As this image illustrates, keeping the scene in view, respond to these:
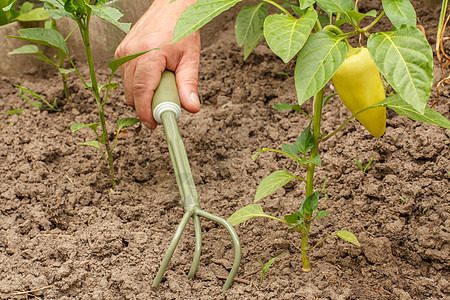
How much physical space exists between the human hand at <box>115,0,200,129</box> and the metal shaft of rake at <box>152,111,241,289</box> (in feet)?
0.38

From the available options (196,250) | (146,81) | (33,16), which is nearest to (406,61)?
(196,250)

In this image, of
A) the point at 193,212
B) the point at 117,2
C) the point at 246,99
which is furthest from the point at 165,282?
the point at 117,2

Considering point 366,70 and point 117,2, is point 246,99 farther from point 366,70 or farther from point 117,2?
point 366,70

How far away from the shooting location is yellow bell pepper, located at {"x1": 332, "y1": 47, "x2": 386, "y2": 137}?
1.09 meters

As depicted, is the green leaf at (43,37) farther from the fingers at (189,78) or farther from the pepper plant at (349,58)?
the pepper plant at (349,58)

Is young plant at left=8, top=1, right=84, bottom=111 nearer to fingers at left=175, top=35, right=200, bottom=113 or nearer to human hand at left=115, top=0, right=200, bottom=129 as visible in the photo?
human hand at left=115, top=0, right=200, bottom=129

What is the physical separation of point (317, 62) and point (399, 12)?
0.61 ft

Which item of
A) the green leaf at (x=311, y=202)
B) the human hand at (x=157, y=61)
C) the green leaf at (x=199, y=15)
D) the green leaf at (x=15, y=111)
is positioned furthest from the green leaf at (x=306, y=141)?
the green leaf at (x=15, y=111)

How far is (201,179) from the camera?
169 cm

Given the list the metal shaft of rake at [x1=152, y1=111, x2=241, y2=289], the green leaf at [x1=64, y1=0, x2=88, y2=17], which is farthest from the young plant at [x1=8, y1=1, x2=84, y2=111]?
the metal shaft of rake at [x1=152, y1=111, x2=241, y2=289]

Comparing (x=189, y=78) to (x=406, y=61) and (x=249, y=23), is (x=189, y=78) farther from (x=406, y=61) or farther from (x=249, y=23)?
(x=406, y=61)

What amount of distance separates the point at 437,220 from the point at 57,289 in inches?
41.2

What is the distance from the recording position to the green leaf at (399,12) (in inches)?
36.8

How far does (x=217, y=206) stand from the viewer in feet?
5.21
